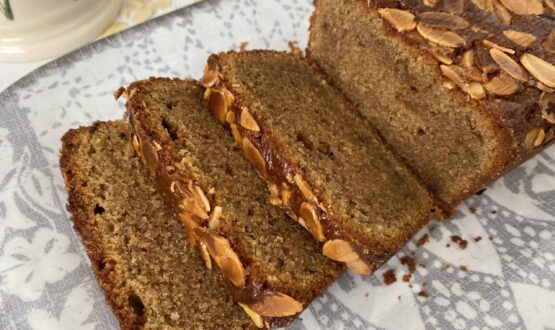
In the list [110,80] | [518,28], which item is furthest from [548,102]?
[110,80]

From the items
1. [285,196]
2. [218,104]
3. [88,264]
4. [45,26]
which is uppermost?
[45,26]

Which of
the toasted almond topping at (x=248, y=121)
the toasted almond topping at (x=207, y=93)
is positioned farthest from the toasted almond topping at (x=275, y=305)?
the toasted almond topping at (x=207, y=93)

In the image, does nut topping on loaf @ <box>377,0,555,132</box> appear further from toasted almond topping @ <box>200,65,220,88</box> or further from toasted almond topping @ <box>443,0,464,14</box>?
toasted almond topping @ <box>200,65,220,88</box>

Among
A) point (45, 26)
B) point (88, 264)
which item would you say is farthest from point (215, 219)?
point (45, 26)

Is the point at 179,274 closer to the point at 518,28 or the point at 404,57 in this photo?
the point at 404,57

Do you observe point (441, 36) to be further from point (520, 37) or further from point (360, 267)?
point (360, 267)

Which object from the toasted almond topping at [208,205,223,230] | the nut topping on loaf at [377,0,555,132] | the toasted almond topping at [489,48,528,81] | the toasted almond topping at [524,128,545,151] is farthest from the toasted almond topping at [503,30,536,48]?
the toasted almond topping at [208,205,223,230]

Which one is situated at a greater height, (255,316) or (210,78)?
(210,78)
